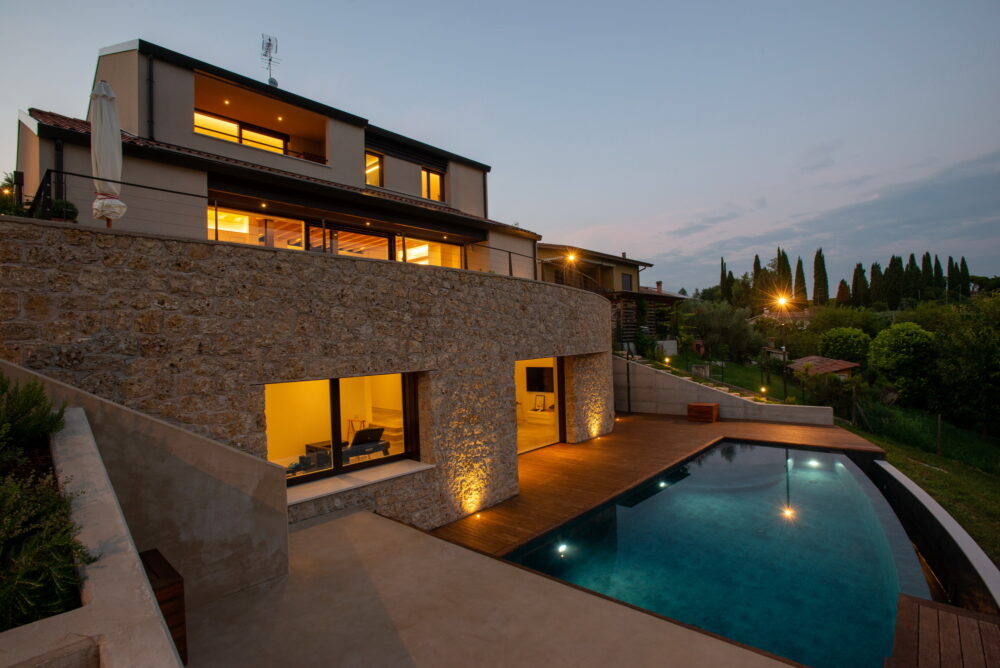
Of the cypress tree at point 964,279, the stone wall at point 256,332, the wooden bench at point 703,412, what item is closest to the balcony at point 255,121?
the stone wall at point 256,332

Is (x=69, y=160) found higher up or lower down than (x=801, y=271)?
lower down

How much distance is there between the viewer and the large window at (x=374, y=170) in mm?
13789

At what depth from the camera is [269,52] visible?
1505 centimetres

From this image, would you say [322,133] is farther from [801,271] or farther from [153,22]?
[801,271]

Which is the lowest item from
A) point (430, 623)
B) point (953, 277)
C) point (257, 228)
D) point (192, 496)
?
point (430, 623)

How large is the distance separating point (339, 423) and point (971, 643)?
25.0 ft

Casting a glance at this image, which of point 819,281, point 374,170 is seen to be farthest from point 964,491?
point 819,281

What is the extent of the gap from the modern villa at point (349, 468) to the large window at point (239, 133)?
0.20ft

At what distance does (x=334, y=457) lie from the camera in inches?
269

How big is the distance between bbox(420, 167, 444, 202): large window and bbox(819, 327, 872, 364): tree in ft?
108

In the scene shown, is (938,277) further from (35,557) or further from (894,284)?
(35,557)

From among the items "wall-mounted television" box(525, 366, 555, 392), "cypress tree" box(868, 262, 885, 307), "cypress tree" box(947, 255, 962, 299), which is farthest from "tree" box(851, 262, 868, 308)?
"wall-mounted television" box(525, 366, 555, 392)

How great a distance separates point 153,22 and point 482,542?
15.4 m

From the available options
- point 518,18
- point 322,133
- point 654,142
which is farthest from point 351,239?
point 654,142
